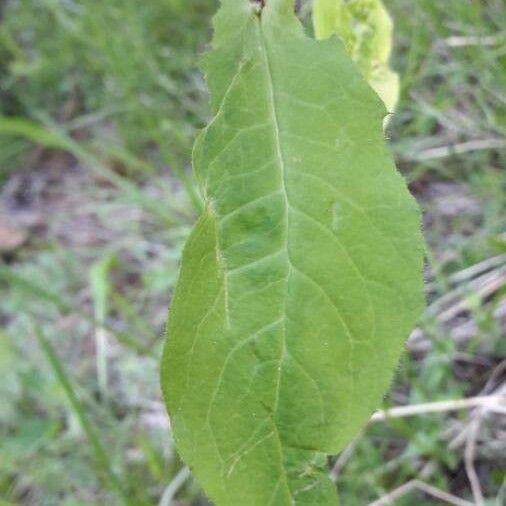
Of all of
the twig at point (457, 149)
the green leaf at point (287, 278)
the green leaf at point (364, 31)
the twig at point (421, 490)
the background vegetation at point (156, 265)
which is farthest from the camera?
the twig at point (457, 149)

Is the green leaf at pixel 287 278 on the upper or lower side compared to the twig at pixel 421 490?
upper

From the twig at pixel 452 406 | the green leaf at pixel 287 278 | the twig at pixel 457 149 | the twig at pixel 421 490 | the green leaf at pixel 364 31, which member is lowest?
the twig at pixel 421 490

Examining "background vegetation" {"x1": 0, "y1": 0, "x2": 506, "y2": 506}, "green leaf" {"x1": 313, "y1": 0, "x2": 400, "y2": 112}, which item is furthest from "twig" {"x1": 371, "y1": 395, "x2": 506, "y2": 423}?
"green leaf" {"x1": 313, "y1": 0, "x2": 400, "y2": 112}

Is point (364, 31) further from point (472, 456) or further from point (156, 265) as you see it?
point (156, 265)

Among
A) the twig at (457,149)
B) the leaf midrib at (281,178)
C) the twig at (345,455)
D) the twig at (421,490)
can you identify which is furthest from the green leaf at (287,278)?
the twig at (457,149)

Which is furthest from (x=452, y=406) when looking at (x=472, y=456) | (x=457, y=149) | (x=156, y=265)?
(x=156, y=265)

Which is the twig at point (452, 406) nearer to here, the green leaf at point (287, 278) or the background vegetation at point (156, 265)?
the background vegetation at point (156, 265)

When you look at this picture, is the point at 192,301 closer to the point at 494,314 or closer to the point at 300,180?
the point at 300,180
